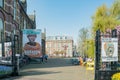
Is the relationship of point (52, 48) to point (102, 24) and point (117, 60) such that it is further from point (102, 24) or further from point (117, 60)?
point (117, 60)

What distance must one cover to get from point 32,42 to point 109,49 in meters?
32.9

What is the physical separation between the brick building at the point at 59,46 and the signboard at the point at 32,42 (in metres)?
107

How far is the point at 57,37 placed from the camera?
19088 centimetres

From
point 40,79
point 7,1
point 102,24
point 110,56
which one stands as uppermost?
point 7,1

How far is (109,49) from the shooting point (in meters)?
19.7

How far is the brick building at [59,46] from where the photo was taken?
162m

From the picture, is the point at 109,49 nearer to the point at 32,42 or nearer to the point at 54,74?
the point at 54,74

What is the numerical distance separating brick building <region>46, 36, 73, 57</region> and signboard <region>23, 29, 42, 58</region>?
106990 mm

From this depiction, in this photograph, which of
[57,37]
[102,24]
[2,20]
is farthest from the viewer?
[57,37]

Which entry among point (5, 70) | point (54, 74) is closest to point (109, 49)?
point (5, 70)

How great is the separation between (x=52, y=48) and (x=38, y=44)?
399ft

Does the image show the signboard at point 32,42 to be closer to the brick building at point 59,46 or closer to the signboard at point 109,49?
the signboard at point 109,49

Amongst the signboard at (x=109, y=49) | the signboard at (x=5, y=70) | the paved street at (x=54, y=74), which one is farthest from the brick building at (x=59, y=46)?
the signboard at (x=109, y=49)

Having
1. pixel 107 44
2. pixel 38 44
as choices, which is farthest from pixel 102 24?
pixel 107 44
